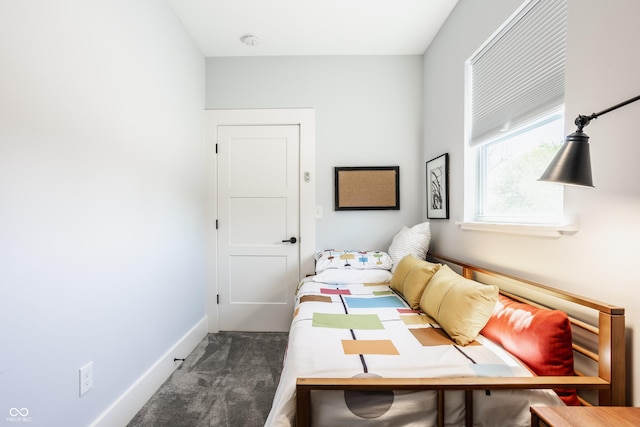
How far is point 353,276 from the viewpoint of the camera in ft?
8.29

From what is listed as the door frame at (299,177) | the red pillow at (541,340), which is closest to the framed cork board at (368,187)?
the door frame at (299,177)

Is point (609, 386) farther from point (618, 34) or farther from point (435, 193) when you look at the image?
point (435, 193)

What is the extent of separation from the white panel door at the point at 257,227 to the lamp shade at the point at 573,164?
222cm

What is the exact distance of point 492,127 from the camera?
1819mm

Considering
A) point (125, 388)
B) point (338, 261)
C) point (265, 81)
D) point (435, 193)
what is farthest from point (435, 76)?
point (125, 388)

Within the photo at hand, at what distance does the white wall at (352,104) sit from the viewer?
9.61 ft

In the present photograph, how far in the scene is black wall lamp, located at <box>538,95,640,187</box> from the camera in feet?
3.01

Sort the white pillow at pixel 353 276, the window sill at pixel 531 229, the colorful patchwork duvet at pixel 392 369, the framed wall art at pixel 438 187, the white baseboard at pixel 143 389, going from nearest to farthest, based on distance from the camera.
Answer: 1. the colorful patchwork duvet at pixel 392 369
2. the window sill at pixel 531 229
3. the white baseboard at pixel 143 389
4. the framed wall art at pixel 438 187
5. the white pillow at pixel 353 276

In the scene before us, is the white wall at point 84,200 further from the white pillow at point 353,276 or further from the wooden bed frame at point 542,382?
the white pillow at point 353,276

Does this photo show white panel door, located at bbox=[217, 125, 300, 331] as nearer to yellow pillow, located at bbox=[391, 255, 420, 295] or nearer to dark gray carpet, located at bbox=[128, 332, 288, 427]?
dark gray carpet, located at bbox=[128, 332, 288, 427]

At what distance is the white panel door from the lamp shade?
7.29ft

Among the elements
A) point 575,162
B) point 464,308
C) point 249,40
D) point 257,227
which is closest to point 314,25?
point 249,40

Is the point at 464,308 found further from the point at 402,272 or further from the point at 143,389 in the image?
the point at 143,389

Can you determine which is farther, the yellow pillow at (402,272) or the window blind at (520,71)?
the yellow pillow at (402,272)
